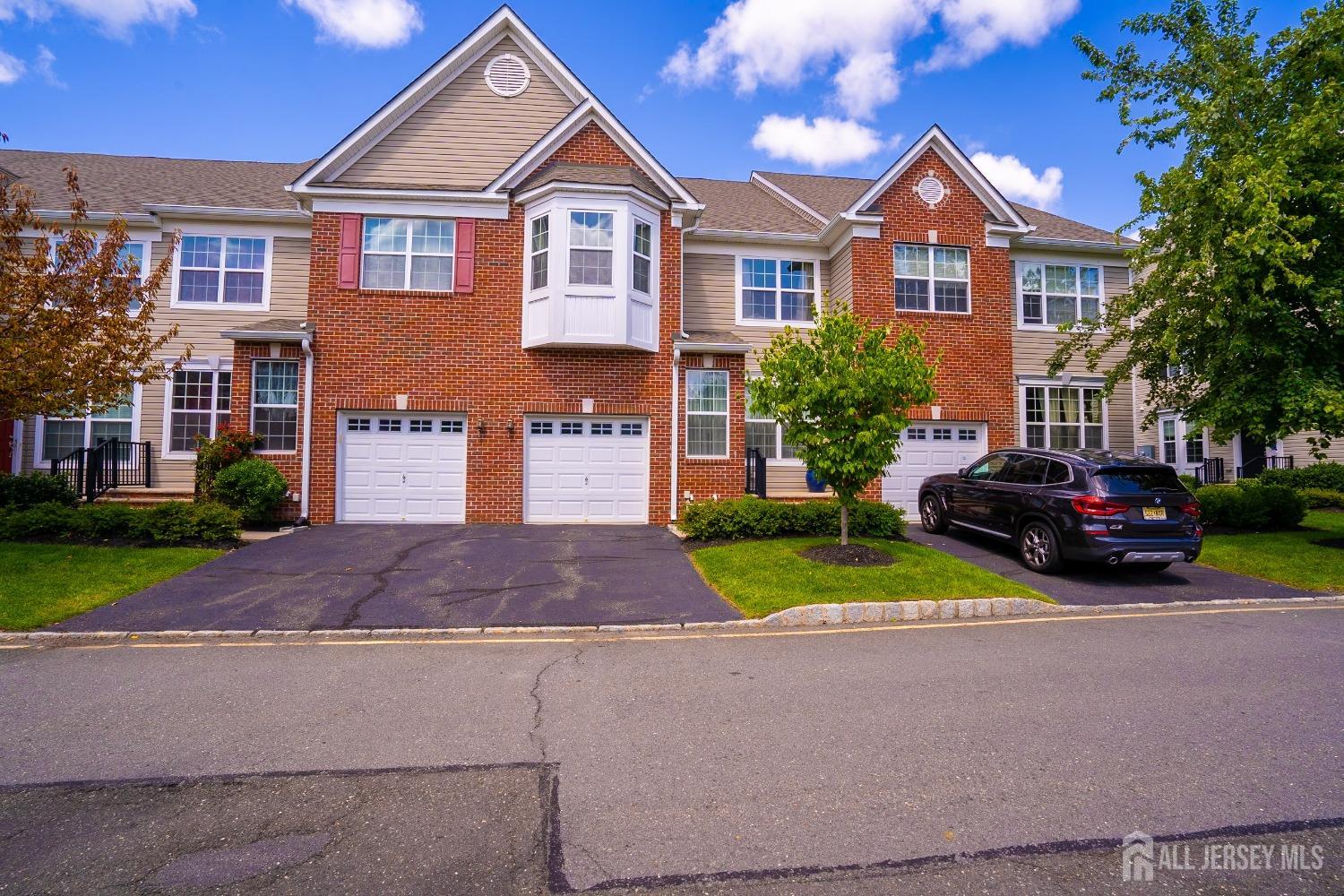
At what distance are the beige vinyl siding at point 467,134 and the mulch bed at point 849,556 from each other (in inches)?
441

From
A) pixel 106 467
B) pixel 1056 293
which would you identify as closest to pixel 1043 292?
pixel 1056 293

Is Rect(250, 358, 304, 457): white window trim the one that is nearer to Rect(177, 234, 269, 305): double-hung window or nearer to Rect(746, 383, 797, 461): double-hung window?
Rect(177, 234, 269, 305): double-hung window

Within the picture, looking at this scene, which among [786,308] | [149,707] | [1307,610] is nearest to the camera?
[149,707]

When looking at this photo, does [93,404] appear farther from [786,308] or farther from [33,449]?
[786,308]

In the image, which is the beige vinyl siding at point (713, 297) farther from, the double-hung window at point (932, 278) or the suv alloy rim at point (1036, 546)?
the suv alloy rim at point (1036, 546)

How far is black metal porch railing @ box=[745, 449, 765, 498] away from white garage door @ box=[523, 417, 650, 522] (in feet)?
8.02

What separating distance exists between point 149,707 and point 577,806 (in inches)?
144

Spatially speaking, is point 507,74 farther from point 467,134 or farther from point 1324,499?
point 1324,499

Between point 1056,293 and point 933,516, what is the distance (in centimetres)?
903

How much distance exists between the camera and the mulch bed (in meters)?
10.0

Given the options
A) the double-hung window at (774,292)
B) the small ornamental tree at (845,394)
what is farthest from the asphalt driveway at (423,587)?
the double-hung window at (774,292)

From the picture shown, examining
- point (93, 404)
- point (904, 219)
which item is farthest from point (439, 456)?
point (904, 219)

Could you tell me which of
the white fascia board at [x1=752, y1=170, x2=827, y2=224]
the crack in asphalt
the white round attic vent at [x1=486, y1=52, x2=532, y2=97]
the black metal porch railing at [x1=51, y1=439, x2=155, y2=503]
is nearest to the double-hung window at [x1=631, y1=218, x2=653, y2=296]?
the white round attic vent at [x1=486, y1=52, x2=532, y2=97]

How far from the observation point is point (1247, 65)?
1304 centimetres
